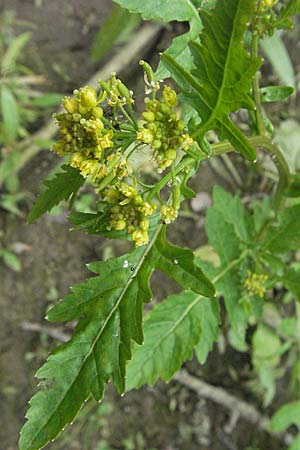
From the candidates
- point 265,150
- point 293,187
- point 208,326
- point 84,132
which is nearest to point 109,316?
point 84,132

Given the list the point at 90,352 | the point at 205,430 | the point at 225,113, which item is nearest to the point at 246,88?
the point at 225,113

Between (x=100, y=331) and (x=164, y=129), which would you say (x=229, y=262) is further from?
(x=164, y=129)

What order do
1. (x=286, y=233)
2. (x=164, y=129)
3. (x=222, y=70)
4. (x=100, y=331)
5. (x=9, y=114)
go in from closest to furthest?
(x=222, y=70) → (x=164, y=129) → (x=100, y=331) → (x=286, y=233) → (x=9, y=114)

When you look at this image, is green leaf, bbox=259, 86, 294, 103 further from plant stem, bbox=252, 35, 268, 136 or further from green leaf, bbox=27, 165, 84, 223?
green leaf, bbox=27, 165, 84, 223

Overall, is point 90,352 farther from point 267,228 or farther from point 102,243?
point 102,243

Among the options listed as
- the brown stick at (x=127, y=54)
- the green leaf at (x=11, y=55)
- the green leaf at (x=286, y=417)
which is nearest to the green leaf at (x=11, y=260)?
the brown stick at (x=127, y=54)
